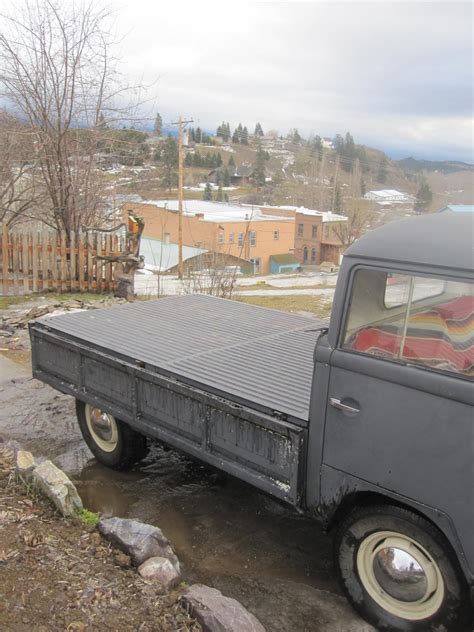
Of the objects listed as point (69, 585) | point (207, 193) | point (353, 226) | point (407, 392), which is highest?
point (407, 392)

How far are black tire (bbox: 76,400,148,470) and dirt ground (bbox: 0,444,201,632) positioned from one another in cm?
122

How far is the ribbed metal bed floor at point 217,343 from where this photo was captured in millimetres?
4031

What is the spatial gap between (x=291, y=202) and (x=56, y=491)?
87443mm

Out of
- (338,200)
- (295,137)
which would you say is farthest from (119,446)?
(295,137)

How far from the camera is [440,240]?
306cm

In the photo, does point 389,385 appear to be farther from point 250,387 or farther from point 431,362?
point 250,387

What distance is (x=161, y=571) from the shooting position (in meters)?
3.48

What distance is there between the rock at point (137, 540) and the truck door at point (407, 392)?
112 centimetres

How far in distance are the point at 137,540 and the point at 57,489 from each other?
779 mm

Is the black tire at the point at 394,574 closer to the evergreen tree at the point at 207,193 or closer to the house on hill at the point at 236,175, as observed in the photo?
the evergreen tree at the point at 207,193

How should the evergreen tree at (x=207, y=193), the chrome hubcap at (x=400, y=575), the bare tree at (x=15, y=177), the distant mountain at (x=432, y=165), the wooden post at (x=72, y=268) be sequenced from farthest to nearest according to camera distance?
the evergreen tree at (x=207, y=193), the distant mountain at (x=432, y=165), the bare tree at (x=15, y=177), the wooden post at (x=72, y=268), the chrome hubcap at (x=400, y=575)

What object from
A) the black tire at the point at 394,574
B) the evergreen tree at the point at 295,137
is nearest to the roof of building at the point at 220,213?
the black tire at the point at 394,574

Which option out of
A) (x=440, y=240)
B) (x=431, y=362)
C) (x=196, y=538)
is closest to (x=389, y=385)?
(x=431, y=362)

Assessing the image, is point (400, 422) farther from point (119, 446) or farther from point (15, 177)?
point (15, 177)
